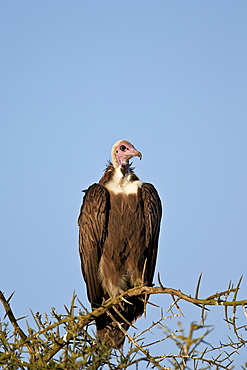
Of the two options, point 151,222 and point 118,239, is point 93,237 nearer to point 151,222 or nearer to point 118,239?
point 118,239

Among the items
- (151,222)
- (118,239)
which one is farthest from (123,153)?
(118,239)

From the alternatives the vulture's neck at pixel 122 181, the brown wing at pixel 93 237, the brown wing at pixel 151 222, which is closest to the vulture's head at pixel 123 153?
the vulture's neck at pixel 122 181

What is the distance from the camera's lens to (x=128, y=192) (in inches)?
257

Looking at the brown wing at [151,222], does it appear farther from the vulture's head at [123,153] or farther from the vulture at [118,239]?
the vulture's head at [123,153]

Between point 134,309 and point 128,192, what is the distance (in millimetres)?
1315

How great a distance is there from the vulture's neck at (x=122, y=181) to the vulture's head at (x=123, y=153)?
0.21ft

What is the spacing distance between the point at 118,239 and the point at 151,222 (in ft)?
1.37

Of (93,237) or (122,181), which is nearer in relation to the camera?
(93,237)

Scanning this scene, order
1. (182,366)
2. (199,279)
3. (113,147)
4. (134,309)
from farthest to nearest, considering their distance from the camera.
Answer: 1. (113,147)
2. (134,309)
3. (182,366)
4. (199,279)

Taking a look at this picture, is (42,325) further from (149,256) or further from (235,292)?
(149,256)

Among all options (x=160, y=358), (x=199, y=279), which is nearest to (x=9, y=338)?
(x=160, y=358)

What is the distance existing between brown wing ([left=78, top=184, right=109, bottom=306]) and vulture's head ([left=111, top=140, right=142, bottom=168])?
0.59m

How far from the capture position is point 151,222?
6.42 metres

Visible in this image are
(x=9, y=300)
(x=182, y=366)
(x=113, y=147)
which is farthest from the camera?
(x=113, y=147)
